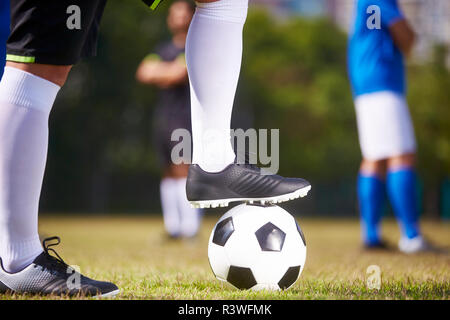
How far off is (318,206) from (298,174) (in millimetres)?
3468

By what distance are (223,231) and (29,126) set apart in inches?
38.4

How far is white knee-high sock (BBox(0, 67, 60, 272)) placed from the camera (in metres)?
1.89

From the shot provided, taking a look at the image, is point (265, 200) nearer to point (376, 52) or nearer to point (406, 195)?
point (406, 195)

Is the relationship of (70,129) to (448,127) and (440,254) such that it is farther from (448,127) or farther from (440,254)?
(440,254)

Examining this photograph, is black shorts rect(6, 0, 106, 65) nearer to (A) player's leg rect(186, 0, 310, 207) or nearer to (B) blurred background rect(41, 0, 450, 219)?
(A) player's leg rect(186, 0, 310, 207)

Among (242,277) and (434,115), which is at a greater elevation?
(242,277)

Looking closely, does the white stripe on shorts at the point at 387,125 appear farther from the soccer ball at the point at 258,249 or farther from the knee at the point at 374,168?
the soccer ball at the point at 258,249

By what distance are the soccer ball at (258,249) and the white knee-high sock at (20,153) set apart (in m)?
0.83

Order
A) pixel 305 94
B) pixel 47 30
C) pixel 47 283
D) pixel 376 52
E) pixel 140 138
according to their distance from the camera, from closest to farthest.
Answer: pixel 47 30, pixel 47 283, pixel 376 52, pixel 140 138, pixel 305 94

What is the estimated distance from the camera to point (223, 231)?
2.47 meters

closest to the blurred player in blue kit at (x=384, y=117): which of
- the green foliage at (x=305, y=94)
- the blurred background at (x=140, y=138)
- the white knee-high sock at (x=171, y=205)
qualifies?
the white knee-high sock at (x=171, y=205)

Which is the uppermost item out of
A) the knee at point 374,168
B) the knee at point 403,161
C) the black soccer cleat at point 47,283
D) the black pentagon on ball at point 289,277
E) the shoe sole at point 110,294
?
the black soccer cleat at point 47,283

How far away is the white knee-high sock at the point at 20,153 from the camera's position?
1892mm

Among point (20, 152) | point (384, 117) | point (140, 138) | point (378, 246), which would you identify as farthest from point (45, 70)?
point (140, 138)
